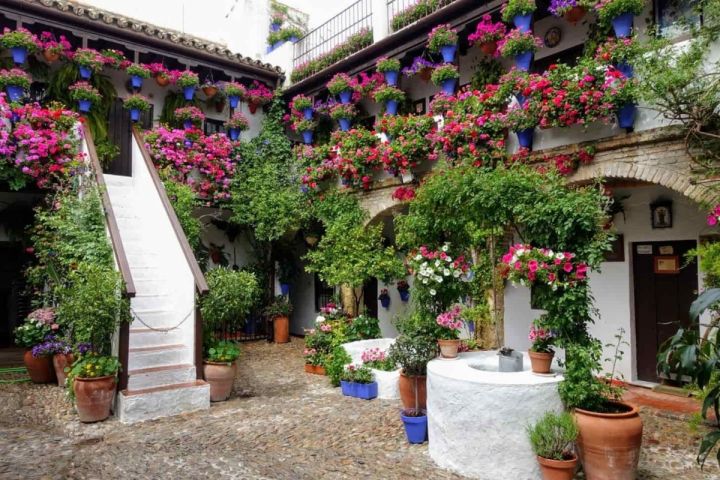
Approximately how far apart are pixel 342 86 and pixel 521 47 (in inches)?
174

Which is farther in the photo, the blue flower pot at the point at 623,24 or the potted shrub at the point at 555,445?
the blue flower pot at the point at 623,24

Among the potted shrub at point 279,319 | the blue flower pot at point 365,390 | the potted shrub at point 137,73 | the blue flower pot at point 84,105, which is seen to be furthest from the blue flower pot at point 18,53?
the blue flower pot at point 365,390

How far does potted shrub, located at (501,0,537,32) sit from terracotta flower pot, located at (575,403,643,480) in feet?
19.8

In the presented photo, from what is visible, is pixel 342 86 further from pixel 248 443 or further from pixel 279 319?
pixel 248 443

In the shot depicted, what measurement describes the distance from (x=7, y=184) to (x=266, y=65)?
6.65 metres

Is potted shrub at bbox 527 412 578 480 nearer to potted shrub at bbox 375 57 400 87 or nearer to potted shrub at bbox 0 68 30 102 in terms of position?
potted shrub at bbox 375 57 400 87

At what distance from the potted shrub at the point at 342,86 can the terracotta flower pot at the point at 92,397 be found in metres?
7.57

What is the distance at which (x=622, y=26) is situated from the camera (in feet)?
22.3

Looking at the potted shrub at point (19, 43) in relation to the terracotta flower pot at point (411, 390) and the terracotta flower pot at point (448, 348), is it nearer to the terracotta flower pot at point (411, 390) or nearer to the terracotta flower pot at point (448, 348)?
the terracotta flower pot at point (411, 390)

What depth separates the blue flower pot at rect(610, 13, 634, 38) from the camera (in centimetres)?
675

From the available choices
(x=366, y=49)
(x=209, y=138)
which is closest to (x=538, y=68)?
(x=366, y=49)

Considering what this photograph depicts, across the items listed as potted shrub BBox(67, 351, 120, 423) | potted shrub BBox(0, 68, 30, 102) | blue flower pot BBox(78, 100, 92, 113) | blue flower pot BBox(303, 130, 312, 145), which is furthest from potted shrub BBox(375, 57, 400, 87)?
potted shrub BBox(67, 351, 120, 423)

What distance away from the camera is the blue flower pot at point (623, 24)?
675 cm

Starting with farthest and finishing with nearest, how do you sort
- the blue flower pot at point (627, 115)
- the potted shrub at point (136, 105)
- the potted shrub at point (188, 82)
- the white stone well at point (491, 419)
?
the potted shrub at point (188, 82) → the potted shrub at point (136, 105) → the blue flower pot at point (627, 115) → the white stone well at point (491, 419)
